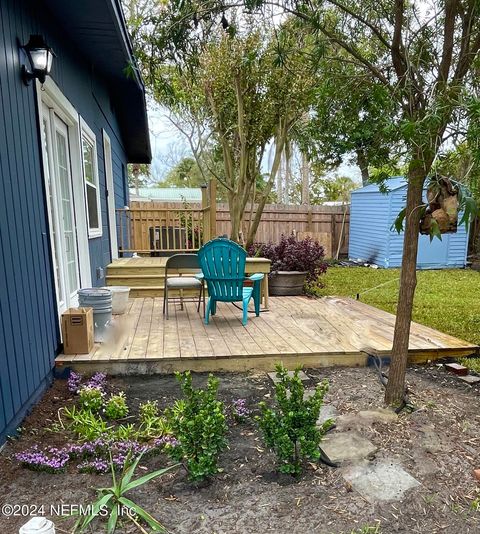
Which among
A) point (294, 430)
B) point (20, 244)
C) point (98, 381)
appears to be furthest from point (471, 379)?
point (20, 244)

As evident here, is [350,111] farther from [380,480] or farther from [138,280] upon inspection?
[138,280]

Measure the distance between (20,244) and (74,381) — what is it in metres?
1.10

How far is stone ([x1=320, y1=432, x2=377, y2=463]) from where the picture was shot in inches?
79.0

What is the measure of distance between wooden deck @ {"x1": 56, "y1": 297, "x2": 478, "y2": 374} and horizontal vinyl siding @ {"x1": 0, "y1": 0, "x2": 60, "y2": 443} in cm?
50

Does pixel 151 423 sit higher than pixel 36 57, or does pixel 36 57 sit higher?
pixel 36 57

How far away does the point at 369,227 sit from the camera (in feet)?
35.5

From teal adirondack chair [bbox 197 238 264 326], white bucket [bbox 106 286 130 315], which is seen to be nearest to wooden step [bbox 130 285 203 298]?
white bucket [bbox 106 286 130 315]

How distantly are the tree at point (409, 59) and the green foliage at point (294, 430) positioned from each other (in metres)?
0.94

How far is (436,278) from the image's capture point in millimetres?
8570

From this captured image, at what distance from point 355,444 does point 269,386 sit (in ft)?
3.04

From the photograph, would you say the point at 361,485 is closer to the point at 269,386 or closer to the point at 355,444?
the point at 355,444

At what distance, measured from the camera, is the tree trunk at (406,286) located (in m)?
2.28

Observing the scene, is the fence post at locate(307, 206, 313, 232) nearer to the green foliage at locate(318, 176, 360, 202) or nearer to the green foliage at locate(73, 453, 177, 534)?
the green foliage at locate(318, 176, 360, 202)

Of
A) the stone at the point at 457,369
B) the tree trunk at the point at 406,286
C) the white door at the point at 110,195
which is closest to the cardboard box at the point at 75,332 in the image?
the tree trunk at the point at 406,286
